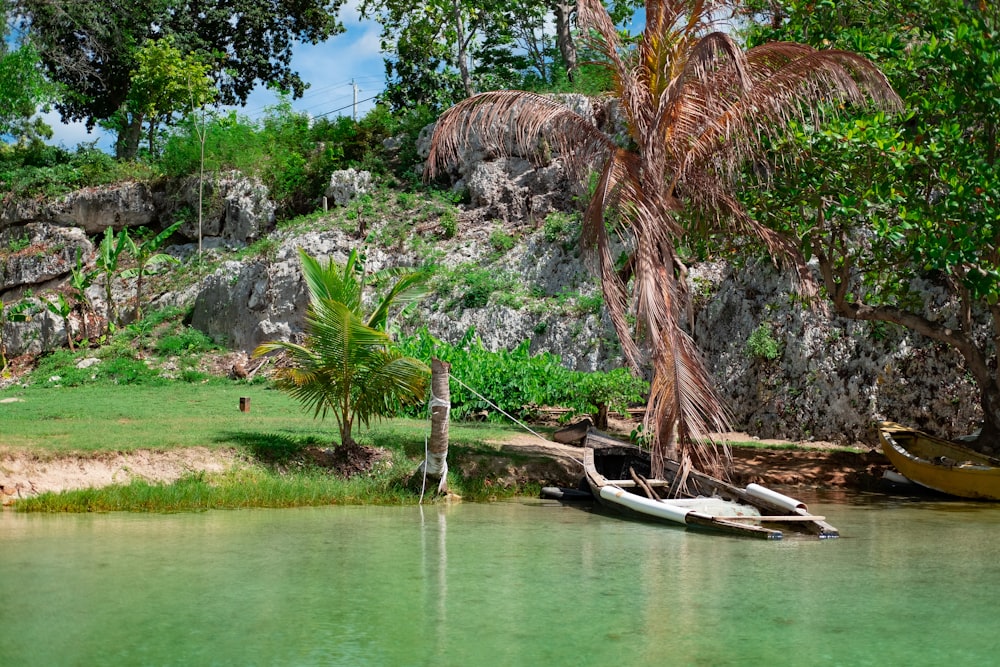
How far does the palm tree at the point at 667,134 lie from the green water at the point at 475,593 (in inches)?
89.6

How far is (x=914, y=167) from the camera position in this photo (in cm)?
1240

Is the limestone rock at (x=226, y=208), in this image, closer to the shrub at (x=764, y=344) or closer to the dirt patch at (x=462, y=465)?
the shrub at (x=764, y=344)

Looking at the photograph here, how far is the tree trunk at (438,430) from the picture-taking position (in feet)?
35.2

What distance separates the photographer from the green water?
4.96 meters

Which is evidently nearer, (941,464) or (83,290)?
(941,464)

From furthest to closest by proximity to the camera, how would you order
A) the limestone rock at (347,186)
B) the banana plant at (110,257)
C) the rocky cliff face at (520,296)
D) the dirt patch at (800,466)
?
1. the limestone rock at (347,186)
2. the banana plant at (110,257)
3. the rocky cliff face at (520,296)
4. the dirt patch at (800,466)

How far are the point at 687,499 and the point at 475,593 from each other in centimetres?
441

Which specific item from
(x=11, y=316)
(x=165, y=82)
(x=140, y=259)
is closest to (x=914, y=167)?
(x=140, y=259)

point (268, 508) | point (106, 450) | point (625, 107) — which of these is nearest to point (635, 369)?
point (625, 107)

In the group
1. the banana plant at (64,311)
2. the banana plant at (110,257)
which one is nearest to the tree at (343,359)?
the banana plant at (110,257)

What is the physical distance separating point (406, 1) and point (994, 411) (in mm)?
20479

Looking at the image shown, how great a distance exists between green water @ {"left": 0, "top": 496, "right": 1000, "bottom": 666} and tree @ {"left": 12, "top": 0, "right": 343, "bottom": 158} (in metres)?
28.0

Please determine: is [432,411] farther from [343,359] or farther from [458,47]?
[458,47]

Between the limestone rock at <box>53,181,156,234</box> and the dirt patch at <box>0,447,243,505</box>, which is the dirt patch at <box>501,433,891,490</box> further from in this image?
the limestone rock at <box>53,181,156,234</box>
